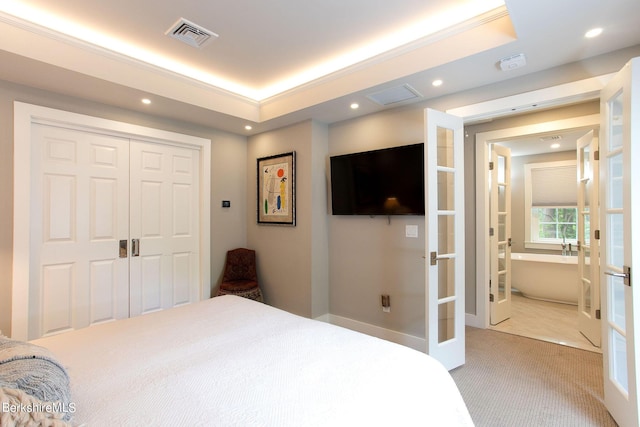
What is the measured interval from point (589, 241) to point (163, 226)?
4703 millimetres

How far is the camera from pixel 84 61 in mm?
2338

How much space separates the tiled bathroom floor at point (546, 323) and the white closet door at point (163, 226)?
12.2ft

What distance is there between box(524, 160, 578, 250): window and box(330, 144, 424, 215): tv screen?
4.05m

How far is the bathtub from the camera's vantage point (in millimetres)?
4355

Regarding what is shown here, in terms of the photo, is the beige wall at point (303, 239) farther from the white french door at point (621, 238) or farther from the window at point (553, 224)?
the window at point (553, 224)

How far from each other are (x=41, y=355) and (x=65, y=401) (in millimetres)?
176

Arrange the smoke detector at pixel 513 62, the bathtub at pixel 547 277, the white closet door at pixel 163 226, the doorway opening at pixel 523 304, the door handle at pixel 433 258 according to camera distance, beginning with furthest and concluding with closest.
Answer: the bathtub at pixel 547 277, the white closet door at pixel 163 226, the doorway opening at pixel 523 304, the door handle at pixel 433 258, the smoke detector at pixel 513 62

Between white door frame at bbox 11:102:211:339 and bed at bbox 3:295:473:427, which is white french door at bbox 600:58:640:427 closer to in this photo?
bed at bbox 3:295:473:427

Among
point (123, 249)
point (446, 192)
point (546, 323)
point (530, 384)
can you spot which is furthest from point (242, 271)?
point (546, 323)

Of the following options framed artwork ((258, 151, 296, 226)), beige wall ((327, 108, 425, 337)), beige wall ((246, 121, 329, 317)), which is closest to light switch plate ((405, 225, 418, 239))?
beige wall ((327, 108, 425, 337))

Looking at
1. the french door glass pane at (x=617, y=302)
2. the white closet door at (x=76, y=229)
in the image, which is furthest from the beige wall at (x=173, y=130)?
the french door glass pane at (x=617, y=302)

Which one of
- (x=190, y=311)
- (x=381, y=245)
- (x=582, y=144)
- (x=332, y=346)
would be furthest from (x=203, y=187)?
(x=582, y=144)

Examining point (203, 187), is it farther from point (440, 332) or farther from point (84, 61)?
point (440, 332)

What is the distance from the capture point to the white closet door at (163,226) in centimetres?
326
